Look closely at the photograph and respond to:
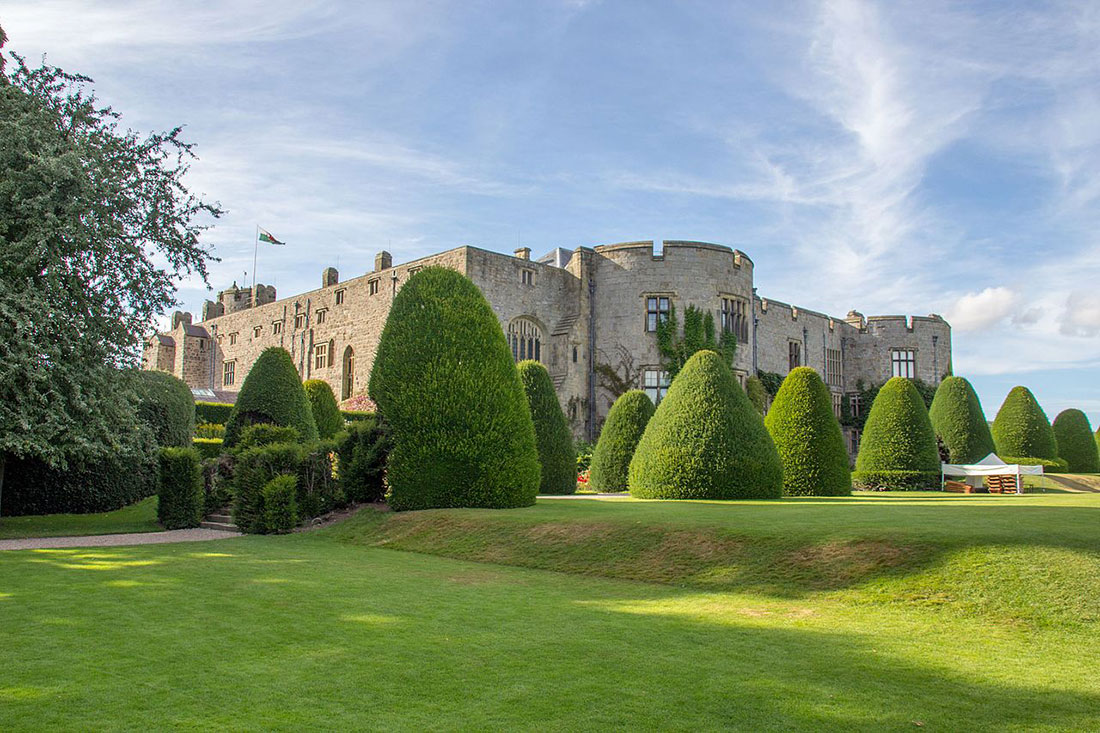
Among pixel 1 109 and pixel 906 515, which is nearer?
pixel 906 515

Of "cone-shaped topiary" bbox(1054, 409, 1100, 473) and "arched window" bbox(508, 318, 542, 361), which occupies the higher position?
"arched window" bbox(508, 318, 542, 361)

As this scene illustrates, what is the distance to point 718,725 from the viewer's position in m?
3.67

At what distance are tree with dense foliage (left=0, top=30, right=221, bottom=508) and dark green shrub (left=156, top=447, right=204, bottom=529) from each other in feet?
2.25

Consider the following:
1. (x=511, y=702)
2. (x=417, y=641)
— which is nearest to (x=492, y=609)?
(x=417, y=641)

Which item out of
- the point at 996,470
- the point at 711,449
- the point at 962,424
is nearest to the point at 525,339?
the point at 962,424

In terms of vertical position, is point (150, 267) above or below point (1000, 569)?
above

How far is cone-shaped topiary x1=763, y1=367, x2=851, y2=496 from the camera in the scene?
16.4m

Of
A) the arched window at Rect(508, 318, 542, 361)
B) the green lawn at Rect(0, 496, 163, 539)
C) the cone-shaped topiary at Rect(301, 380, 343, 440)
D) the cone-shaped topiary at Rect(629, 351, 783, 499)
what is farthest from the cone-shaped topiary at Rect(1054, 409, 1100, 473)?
the green lawn at Rect(0, 496, 163, 539)

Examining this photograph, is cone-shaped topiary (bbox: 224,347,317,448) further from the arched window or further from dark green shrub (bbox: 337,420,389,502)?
the arched window

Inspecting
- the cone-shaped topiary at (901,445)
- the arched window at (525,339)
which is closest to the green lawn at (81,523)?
the arched window at (525,339)

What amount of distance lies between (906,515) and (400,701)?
7.97 metres

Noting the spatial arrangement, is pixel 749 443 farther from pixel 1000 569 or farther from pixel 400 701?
pixel 400 701

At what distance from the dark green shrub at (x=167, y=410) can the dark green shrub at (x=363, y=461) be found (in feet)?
18.2

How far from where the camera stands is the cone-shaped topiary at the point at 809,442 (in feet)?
53.9
